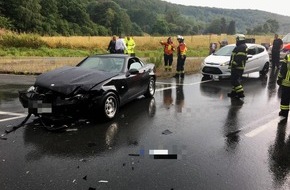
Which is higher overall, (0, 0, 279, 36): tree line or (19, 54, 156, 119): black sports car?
(0, 0, 279, 36): tree line

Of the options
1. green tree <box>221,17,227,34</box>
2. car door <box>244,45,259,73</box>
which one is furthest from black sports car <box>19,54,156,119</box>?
green tree <box>221,17,227,34</box>

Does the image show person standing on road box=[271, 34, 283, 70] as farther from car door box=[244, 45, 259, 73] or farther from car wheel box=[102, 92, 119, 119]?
car wheel box=[102, 92, 119, 119]

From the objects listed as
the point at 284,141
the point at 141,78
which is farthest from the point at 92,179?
the point at 141,78

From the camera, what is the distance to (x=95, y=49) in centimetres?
3338

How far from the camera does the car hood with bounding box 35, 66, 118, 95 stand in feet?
20.9

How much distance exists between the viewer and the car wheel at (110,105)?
674 centimetres

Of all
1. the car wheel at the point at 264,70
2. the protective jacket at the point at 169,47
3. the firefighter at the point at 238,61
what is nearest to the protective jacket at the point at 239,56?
the firefighter at the point at 238,61

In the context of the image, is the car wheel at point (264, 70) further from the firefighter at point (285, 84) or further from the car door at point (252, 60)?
the firefighter at point (285, 84)

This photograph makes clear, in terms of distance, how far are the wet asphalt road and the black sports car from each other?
0.39 m

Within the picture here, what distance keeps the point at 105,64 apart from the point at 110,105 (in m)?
1.42

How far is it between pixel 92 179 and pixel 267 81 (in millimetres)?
11459

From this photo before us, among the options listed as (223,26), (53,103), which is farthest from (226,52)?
(223,26)

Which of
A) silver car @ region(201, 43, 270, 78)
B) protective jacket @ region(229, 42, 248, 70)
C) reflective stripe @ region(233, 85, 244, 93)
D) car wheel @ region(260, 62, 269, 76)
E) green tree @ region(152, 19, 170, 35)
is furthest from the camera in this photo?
green tree @ region(152, 19, 170, 35)

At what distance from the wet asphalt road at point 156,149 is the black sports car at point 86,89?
386 millimetres
